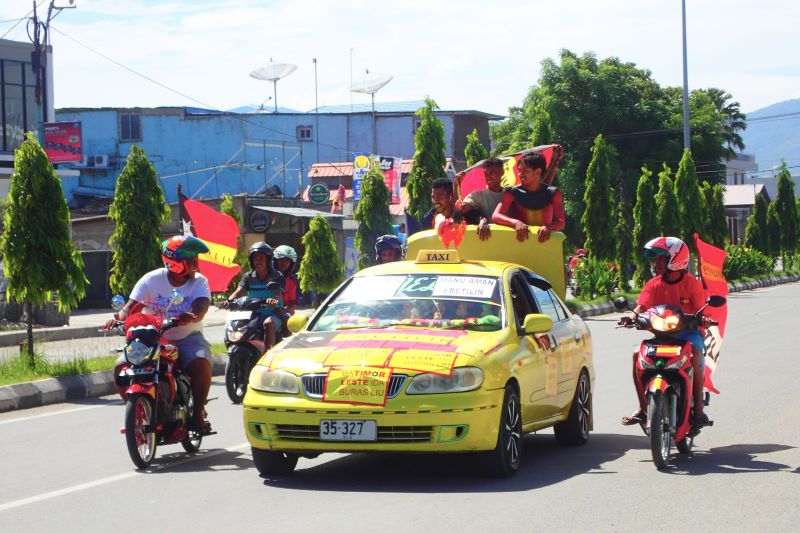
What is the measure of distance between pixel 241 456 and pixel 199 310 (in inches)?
48.6

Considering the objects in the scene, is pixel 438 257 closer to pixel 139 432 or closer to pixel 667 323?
pixel 667 323

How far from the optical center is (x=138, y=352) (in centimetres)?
916

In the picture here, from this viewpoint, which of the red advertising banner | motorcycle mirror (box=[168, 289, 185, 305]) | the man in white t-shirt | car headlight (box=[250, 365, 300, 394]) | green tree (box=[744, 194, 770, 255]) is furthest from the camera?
green tree (box=[744, 194, 770, 255])

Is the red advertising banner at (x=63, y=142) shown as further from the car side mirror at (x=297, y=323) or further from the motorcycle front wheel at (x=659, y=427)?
the motorcycle front wheel at (x=659, y=427)

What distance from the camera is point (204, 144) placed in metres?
63.9

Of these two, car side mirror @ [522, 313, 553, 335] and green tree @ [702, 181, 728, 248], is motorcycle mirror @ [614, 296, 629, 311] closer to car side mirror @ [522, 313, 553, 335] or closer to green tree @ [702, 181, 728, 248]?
car side mirror @ [522, 313, 553, 335]

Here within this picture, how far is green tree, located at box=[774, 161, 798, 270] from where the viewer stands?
60.7 meters

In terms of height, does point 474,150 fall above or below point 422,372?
above

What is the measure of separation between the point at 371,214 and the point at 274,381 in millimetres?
26485

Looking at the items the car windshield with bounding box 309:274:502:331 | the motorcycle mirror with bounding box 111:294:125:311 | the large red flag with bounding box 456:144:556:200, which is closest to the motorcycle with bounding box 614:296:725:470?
the car windshield with bounding box 309:274:502:331

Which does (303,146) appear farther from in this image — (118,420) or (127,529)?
(127,529)

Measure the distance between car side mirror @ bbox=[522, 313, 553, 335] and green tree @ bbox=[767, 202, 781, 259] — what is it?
5344 cm

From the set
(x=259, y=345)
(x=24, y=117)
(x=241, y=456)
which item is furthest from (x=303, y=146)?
(x=241, y=456)

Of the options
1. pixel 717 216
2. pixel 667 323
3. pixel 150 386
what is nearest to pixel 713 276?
pixel 667 323
